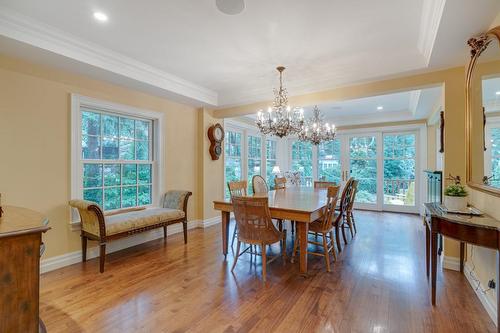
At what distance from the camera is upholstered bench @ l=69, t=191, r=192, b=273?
2.80m

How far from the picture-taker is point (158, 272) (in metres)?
2.80

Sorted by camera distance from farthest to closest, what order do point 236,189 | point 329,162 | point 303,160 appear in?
point 303,160
point 329,162
point 236,189

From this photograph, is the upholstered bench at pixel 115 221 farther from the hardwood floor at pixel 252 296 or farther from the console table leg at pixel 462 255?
the console table leg at pixel 462 255

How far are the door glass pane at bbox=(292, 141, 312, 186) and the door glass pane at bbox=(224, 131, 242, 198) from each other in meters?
2.43

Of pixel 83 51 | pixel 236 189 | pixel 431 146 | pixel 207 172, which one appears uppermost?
pixel 83 51

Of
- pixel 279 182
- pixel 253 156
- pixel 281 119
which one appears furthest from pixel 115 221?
pixel 253 156

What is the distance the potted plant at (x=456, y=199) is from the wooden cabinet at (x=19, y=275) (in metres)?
3.27

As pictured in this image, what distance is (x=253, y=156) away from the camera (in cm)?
684

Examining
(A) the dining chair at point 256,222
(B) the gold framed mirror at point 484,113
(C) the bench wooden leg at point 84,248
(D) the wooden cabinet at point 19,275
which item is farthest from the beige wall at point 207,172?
(B) the gold framed mirror at point 484,113

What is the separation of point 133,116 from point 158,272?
2469mm

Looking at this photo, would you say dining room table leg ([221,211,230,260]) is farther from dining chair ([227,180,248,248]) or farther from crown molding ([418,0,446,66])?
crown molding ([418,0,446,66])

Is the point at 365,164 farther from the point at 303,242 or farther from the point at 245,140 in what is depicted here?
the point at 303,242

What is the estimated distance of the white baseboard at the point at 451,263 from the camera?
2.83 m

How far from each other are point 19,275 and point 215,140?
3.82 m
